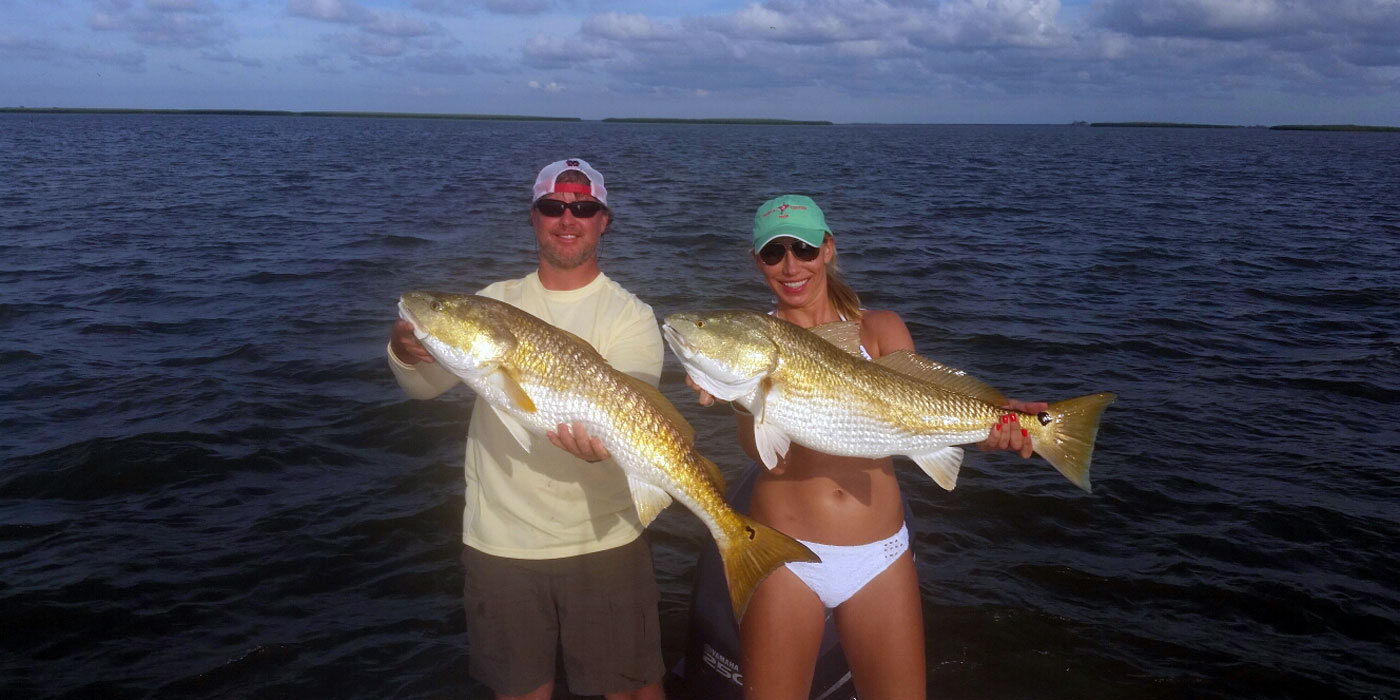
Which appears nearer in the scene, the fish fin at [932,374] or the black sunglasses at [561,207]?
the black sunglasses at [561,207]

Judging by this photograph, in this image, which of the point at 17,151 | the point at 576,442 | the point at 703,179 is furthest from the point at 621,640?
the point at 17,151

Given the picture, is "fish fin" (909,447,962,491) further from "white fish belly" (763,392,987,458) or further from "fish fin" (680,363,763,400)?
"fish fin" (680,363,763,400)

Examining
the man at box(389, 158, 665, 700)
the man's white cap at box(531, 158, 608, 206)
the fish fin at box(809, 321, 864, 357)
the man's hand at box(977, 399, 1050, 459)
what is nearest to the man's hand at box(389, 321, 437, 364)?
the man at box(389, 158, 665, 700)

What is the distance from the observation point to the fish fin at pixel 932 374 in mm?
4445

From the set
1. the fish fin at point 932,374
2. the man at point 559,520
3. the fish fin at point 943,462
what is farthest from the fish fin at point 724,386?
the fish fin at point 943,462

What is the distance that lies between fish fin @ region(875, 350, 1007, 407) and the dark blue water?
999 mm

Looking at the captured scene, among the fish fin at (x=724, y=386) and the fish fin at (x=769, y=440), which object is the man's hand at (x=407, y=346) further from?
the fish fin at (x=769, y=440)

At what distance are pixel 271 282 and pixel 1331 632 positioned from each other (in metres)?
17.7

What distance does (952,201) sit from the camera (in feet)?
114

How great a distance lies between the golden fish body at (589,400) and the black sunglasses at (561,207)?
535 millimetres

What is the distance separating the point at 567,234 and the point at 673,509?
206 inches

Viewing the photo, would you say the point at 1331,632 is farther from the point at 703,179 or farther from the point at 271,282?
the point at 703,179

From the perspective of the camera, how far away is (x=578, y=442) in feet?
13.0

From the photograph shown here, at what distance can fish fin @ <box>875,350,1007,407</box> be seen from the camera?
14.6ft
